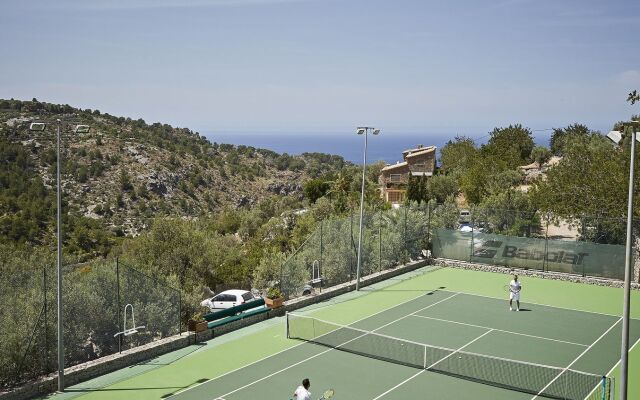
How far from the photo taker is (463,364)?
762 inches

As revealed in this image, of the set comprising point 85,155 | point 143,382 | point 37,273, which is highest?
point 85,155

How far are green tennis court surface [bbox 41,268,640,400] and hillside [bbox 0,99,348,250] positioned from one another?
2765 centimetres

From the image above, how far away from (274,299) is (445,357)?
7.43 m

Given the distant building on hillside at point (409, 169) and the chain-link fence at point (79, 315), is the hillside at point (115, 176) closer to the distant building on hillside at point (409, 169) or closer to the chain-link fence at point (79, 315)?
the distant building on hillside at point (409, 169)

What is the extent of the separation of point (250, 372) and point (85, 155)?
5085 cm

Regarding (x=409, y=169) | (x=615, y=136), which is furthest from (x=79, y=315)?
(x=409, y=169)

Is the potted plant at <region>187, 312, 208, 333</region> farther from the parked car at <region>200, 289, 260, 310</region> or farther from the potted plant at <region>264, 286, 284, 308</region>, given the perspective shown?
the parked car at <region>200, 289, 260, 310</region>

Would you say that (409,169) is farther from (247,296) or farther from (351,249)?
(247,296)

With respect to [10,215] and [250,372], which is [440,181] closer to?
[10,215]

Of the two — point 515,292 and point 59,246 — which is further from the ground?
point 59,246

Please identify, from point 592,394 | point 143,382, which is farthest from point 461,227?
point 143,382

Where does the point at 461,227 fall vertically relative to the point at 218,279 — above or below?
above

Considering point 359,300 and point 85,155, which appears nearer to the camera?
point 359,300

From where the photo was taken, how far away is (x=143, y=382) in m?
18.2
